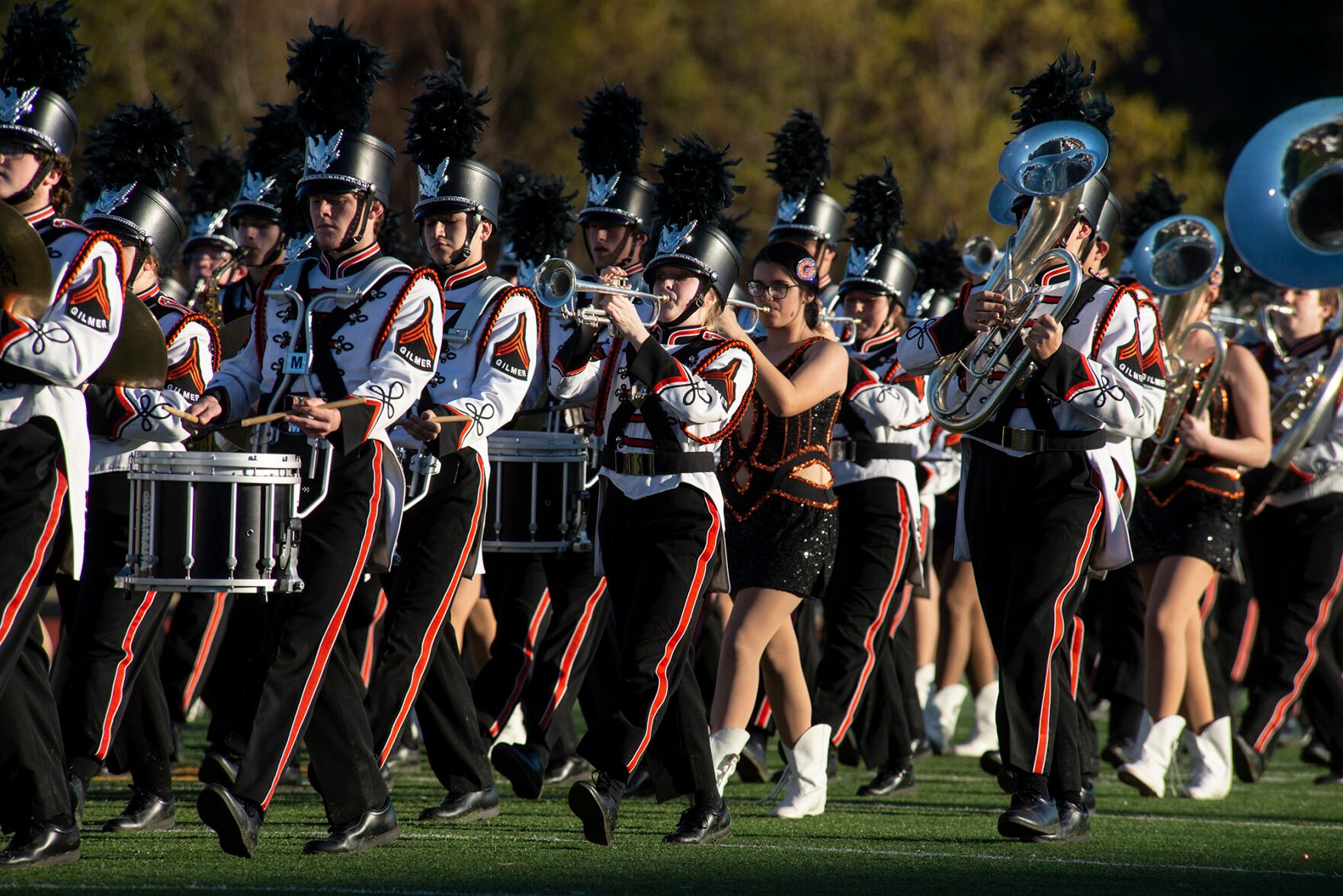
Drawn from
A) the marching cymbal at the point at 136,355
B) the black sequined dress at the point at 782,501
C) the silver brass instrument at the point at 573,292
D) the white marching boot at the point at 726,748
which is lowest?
the white marching boot at the point at 726,748

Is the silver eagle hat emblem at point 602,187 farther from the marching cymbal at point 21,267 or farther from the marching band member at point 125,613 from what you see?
the marching cymbal at point 21,267

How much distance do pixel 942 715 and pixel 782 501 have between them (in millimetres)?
3435

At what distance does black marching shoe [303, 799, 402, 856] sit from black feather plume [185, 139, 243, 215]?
15.1ft

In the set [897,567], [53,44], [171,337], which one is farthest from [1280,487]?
[53,44]

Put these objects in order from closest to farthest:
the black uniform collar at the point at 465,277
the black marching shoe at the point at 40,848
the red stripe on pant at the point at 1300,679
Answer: the black marching shoe at the point at 40,848, the black uniform collar at the point at 465,277, the red stripe on pant at the point at 1300,679

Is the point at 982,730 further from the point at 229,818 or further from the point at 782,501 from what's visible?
the point at 229,818

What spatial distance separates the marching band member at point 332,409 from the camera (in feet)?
19.5

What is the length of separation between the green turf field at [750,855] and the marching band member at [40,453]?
23 cm

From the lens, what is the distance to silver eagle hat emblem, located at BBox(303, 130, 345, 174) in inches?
257

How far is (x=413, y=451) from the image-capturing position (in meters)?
7.20

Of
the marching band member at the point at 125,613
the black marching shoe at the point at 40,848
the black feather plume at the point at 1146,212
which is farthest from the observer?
the black feather plume at the point at 1146,212

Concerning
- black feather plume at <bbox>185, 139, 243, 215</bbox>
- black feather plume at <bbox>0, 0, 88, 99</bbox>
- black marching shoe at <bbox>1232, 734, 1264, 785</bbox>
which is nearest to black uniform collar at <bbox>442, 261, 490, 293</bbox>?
black feather plume at <bbox>0, 0, 88, 99</bbox>

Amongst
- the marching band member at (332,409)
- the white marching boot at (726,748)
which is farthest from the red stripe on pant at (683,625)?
the marching band member at (332,409)

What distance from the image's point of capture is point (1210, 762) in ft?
28.3
